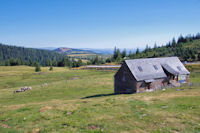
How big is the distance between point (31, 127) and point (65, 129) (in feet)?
13.2

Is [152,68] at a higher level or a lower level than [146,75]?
higher

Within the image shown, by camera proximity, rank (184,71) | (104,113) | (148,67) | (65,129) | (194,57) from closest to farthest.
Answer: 1. (65,129)
2. (104,113)
3. (148,67)
4. (184,71)
5. (194,57)

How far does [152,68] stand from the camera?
4612 cm

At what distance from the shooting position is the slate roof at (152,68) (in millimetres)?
42906

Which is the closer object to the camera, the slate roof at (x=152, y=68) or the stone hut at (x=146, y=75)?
the stone hut at (x=146, y=75)

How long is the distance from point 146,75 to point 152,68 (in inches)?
172

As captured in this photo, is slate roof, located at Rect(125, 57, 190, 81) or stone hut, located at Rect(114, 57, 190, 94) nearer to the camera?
stone hut, located at Rect(114, 57, 190, 94)

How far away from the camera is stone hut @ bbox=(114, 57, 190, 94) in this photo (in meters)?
41.9

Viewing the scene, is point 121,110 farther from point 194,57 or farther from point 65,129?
point 194,57

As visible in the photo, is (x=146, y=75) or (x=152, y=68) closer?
(x=146, y=75)

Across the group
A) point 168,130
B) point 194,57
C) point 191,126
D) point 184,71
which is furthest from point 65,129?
point 194,57

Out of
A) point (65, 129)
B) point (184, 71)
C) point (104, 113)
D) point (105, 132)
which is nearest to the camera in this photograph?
point (105, 132)

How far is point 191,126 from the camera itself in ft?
50.8

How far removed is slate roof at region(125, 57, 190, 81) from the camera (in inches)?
1689
